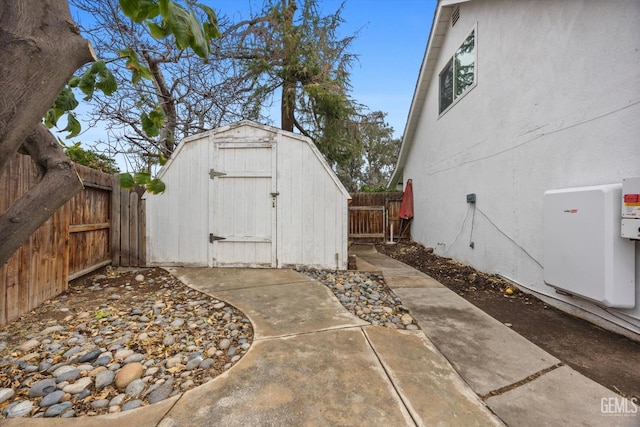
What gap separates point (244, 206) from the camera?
447cm

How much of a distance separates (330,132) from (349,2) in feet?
10.7

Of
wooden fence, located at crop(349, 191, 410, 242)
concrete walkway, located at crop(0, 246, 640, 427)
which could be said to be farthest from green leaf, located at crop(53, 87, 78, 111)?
wooden fence, located at crop(349, 191, 410, 242)

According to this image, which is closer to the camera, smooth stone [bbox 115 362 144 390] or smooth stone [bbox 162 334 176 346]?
smooth stone [bbox 115 362 144 390]

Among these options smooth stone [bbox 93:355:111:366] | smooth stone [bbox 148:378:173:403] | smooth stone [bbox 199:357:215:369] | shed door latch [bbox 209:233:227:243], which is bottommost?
smooth stone [bbox 148:378:173:403]

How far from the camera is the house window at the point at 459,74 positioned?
200 inches

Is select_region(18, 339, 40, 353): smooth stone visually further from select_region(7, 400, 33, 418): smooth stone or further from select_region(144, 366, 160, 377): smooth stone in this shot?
select_region(144, 366, 160, 377): smooth stone

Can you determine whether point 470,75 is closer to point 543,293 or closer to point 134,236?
point 543,293

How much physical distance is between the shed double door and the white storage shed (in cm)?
2

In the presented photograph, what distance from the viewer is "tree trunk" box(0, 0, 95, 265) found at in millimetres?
801

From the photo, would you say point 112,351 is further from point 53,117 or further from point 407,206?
point 407,206

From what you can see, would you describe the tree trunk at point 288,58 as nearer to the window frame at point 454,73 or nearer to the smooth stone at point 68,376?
the window frame at point 454,73

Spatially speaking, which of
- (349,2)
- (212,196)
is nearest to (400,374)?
(212,196)

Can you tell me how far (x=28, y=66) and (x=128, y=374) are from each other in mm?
1841

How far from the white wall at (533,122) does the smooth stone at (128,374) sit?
162 inches
